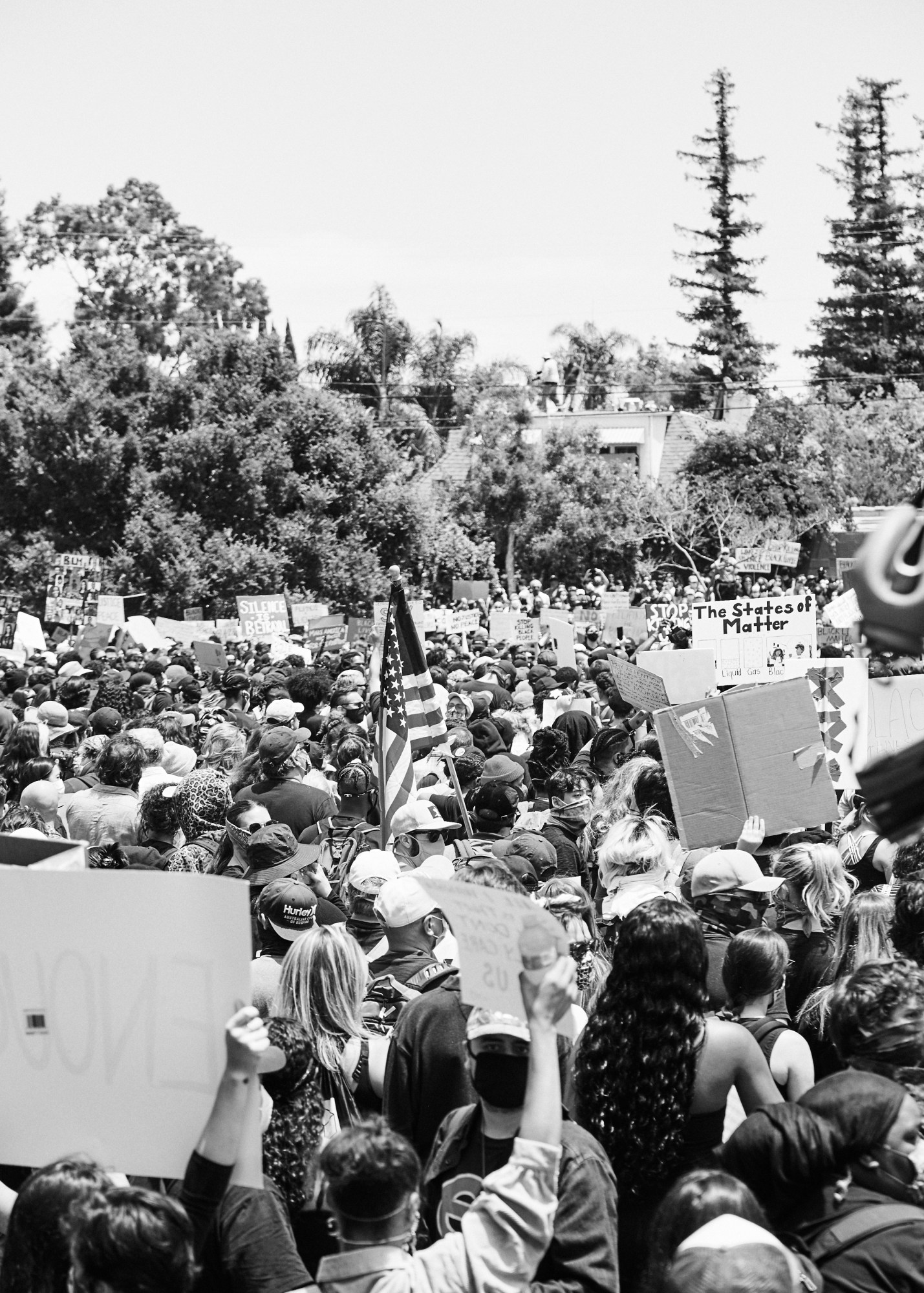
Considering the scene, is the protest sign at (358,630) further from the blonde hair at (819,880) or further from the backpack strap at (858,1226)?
the backpack strap at (858,1226)

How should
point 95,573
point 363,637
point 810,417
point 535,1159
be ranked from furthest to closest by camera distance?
point 810,417, point 95,573, point 363,637, point 535,1159

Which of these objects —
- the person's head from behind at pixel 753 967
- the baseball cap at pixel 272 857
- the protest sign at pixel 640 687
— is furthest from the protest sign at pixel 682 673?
the person's head from behind at pixel 753 967

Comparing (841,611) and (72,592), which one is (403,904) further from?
(72,592)

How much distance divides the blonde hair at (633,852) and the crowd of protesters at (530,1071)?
0.01m

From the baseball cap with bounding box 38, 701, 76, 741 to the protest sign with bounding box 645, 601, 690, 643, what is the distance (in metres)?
8.61

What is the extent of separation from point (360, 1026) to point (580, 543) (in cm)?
4194

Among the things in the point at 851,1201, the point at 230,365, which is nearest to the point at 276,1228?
the point at 851,1201

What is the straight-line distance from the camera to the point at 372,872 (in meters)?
5.29

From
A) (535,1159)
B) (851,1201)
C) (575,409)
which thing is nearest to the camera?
(535,1159)

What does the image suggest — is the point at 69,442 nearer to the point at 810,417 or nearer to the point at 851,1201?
the point at 810,417

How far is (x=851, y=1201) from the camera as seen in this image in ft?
9.07

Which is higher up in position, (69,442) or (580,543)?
(69,442)

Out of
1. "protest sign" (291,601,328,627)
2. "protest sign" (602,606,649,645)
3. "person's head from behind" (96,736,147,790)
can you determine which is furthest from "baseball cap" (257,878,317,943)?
"protest sign" (291,601,328,627)

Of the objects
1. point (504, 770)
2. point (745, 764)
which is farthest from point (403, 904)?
point (504, 770)
